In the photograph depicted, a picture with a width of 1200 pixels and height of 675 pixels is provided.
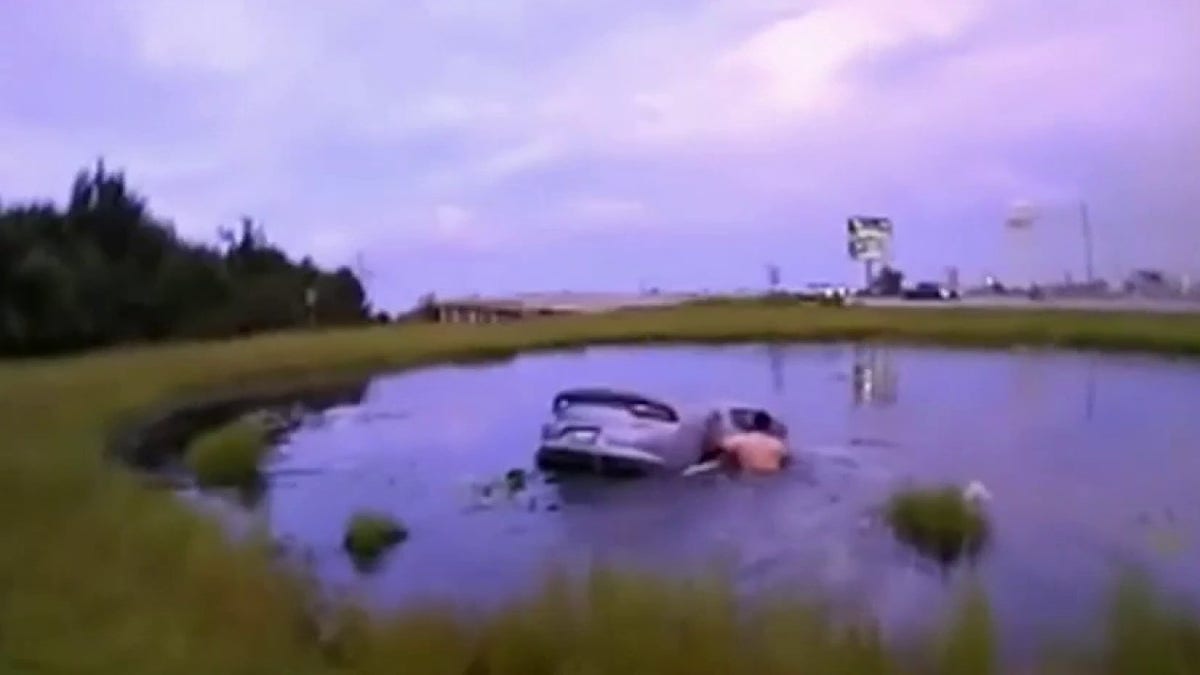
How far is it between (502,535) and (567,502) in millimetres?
1621

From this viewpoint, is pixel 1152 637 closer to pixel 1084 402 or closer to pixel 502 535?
pixel 502 535

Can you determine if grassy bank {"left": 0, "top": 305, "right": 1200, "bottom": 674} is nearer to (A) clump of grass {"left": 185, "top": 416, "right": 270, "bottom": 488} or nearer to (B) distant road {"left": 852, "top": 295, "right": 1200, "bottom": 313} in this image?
(A) clump of grass {"left": 185, "top": 416, "right": 270, "bottom": 488}

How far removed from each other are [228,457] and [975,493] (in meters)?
7.19

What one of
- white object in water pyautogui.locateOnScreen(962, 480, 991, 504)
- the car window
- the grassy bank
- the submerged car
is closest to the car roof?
the submerged car

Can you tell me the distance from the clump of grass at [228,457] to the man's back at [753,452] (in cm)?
446

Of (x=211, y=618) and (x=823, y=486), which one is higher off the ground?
(x=211, y=618)

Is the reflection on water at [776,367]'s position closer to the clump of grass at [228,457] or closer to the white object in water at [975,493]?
the clump of grass at [228,457]

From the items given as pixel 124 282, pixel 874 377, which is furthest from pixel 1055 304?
pixel 124 282

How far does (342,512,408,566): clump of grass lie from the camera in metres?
11.1

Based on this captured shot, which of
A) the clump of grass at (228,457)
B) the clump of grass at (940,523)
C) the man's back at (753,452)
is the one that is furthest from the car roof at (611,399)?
the clump of grass at (940,523)

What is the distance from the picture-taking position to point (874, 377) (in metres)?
21.8

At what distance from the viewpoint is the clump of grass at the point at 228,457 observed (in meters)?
15.0

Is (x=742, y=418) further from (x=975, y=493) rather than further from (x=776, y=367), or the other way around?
(x=776, y=367)

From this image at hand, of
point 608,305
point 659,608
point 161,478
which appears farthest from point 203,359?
point 659,608
